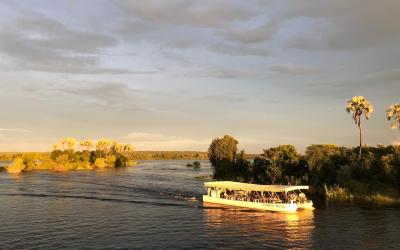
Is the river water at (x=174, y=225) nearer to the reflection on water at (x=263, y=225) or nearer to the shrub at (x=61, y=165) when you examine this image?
the reflection on water at (x=263, y=225)

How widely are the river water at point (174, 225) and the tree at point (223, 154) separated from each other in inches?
1768

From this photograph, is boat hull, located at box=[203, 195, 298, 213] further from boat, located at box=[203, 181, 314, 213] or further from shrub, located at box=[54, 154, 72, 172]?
shrub, located at box=[54, 154, 72, 172]

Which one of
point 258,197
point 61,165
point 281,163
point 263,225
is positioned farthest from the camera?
point 61,165

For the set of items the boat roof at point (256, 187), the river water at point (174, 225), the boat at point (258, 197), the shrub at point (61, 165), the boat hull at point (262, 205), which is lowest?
the river water at point (174, 225)

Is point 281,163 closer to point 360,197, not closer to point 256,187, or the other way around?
point 360,197

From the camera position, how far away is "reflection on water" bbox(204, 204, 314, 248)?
53.0 metres

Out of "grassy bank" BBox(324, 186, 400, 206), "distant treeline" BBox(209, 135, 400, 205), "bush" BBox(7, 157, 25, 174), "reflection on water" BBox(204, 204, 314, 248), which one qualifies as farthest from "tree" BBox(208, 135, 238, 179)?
"bush" BBox(7, 157, 25, 174)

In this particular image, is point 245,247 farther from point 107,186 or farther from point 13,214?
point 107,186

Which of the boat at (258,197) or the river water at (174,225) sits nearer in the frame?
the river water at (174,225)

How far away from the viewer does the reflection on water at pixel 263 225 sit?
53.0 m

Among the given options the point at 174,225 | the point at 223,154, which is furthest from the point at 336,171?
the point at 223,154

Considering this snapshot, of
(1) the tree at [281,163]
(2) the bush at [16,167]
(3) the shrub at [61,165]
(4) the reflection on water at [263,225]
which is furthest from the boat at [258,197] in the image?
(3) the shrub at [61,165]

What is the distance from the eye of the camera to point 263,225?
62188mm

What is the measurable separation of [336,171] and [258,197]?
2092 centimetres
